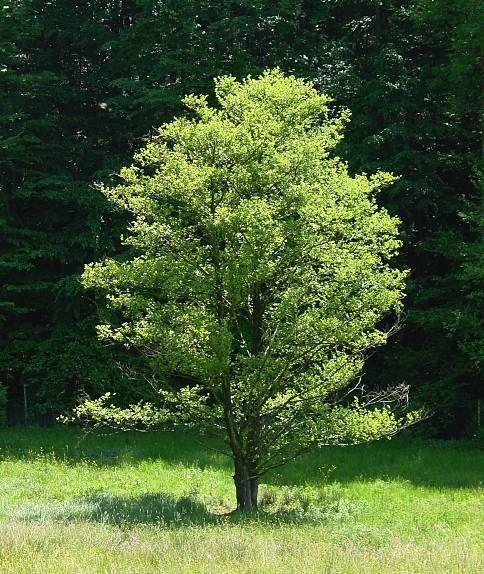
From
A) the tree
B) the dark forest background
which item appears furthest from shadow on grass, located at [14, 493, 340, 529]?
the dark forest background

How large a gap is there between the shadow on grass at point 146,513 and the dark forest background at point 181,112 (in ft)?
23.9

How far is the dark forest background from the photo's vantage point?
66.5 ft

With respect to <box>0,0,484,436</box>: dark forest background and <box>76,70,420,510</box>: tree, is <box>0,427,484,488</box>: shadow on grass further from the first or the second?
<box>76,70,420,510</box>: tree

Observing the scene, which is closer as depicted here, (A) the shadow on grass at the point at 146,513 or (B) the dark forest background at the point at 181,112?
(A) the shadow on grass at the point at 146,513

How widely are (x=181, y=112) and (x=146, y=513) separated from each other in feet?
46.3

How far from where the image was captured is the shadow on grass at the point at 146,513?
10.5 meters

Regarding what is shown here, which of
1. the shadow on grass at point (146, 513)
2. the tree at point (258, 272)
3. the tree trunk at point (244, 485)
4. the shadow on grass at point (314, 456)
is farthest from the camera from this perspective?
the shadow on grass at point (314, 456)

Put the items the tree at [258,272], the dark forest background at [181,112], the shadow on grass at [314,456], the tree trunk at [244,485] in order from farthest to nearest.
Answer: the dark forest background at [181,112]
the shadow on grass at [314,456]
the tree trunk at [244,485]
the tree at [258,272]

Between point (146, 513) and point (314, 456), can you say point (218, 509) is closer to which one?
point (146, 513)

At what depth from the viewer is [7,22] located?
23.2 m

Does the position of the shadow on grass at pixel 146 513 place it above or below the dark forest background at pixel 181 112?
below

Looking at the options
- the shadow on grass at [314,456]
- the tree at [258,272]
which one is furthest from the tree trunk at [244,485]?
the shadow on grass at [314,456]

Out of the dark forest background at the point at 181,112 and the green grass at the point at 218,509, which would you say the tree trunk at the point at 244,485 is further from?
the dark forest background at the point at 181,112

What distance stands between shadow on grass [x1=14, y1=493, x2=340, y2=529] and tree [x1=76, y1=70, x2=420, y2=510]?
0.84 metres
